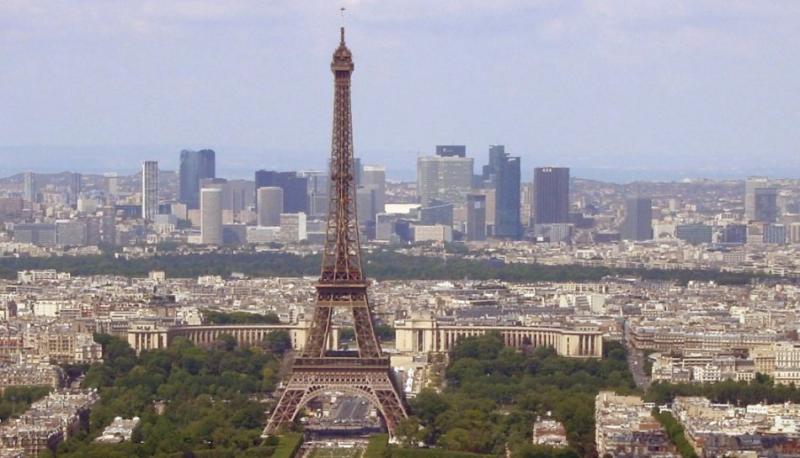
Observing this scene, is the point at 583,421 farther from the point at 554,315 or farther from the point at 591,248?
the point at 591,248

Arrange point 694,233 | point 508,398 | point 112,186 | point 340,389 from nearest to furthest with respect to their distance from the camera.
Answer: point 340,389, point 508,398, point 694,233, point 112,186

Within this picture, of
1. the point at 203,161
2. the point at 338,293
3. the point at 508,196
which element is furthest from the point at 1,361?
the point at 203,161

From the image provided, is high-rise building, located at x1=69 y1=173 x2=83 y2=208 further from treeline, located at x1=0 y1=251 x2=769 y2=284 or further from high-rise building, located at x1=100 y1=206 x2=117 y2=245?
treeline, located at x1=0 y1=251 x2=769 y2=284

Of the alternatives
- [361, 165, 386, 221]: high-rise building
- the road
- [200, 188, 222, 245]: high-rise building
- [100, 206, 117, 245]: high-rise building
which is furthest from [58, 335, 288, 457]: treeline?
[361, 165, 386, 221]: high-rise building

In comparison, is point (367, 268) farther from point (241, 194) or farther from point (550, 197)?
point (241, 194)

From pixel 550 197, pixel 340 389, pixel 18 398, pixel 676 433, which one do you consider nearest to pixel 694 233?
pixel 550 197
